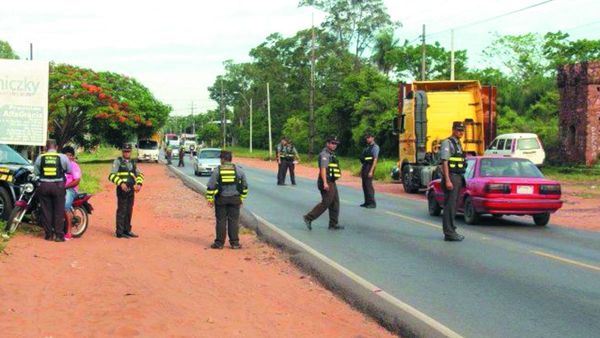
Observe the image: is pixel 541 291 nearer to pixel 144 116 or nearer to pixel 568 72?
pixel 568 72

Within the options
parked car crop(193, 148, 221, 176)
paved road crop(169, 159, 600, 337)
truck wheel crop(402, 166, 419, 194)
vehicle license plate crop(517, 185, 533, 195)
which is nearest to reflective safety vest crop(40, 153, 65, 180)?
paved road crop(169, 159, 600, 337)

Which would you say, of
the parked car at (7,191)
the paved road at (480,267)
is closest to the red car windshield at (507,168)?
the paved road at (480,267)

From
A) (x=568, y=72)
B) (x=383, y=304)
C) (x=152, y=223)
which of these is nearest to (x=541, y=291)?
(x=383, y=304)

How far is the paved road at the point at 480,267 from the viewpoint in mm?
6656

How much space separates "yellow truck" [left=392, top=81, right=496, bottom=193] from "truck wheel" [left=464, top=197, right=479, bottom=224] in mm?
7315

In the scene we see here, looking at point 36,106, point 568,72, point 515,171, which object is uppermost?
point 568,72

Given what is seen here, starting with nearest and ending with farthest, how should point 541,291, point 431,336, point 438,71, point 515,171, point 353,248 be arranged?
point 431,336
point 541,291
point 353,248
point 515,171
point 438,71

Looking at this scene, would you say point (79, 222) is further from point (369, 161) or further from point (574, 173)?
point (574, 173)

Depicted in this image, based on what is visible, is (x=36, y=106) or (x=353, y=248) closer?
(x=353, y=248)

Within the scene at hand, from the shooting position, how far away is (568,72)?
34688mm

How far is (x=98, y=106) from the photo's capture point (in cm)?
4866

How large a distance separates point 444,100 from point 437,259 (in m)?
13.6

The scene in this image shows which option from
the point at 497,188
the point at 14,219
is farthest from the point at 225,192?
the point at 497,188

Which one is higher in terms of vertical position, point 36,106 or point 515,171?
point 36,106
